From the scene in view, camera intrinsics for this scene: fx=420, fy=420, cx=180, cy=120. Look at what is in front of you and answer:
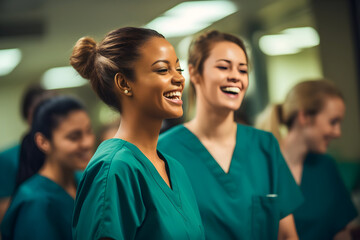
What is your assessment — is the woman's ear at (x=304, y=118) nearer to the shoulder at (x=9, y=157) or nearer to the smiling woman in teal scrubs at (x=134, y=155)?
the smiling woman in teal scrubs at (x=134, y=155)

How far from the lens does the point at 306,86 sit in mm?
1029

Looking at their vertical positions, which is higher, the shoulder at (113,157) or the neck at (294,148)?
the shoulder at (113,157)

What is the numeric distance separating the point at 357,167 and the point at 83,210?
40.4 inches

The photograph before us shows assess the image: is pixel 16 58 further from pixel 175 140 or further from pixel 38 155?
Result: pixel 175 140

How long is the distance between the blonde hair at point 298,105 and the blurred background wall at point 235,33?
141 millimetres

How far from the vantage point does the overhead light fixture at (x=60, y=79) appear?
1283 millimetres

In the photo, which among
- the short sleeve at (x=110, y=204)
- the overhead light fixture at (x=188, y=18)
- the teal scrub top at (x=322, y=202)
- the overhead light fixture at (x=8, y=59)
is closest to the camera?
the short sleeve at (x=110, y=204)

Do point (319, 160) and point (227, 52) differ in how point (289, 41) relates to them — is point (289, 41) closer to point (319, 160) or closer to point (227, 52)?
point (319, 160)

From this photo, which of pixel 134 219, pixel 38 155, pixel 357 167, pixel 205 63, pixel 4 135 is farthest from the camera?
pixel 4 135

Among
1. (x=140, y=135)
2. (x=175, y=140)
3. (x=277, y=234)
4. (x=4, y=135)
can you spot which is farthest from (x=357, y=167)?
(x=4, y=135)

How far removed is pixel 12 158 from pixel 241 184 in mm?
780

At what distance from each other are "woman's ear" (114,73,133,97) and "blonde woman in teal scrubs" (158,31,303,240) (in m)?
0.18

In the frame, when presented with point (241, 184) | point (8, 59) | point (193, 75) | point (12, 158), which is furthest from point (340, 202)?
point (8, 59)

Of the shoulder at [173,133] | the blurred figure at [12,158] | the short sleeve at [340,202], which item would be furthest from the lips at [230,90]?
the blurred figure at [12,158]
